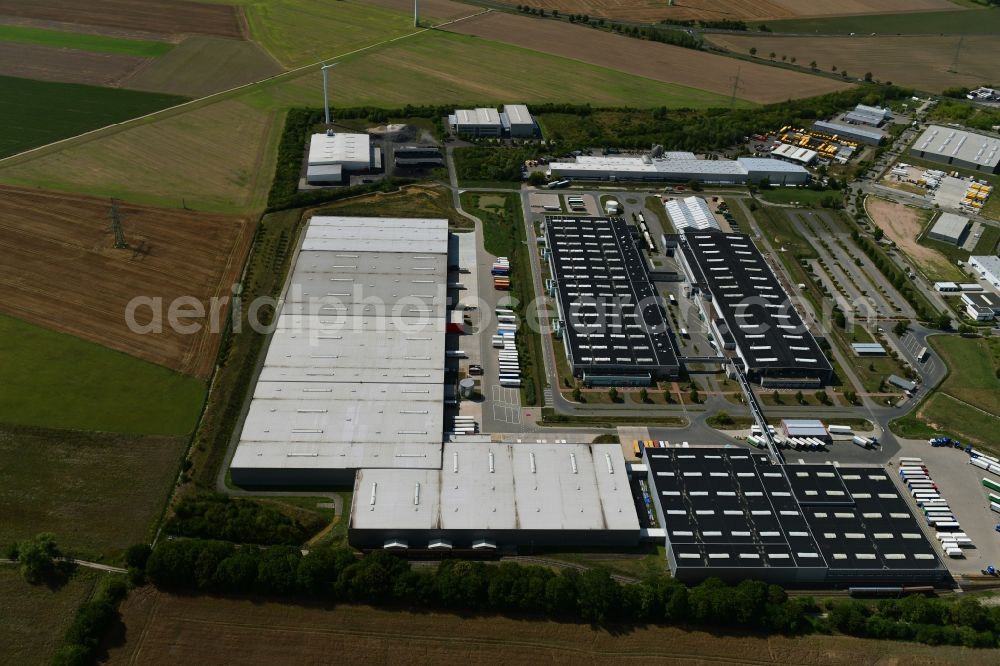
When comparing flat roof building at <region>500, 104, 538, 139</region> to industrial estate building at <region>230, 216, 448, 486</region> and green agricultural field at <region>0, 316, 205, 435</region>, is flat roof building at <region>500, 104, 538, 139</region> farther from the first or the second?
green agricultural field at <region>0, 316, 205, 435</region>

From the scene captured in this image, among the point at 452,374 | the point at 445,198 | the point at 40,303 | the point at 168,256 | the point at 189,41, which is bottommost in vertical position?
the point at 452,374

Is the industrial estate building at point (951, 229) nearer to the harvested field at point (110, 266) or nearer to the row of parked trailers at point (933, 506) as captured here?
the row of parked trailers at point (933, 506)

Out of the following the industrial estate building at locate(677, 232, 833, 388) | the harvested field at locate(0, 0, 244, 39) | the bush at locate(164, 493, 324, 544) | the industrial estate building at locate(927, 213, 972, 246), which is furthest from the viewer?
the harvested field at locate(0, 0, 244, 39)

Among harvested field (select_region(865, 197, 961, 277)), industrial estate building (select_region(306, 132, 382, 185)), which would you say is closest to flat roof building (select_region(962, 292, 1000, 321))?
harvested field (select_region(865, 197, 961, 277))

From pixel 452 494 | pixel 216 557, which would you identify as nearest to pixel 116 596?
pixel 216 557

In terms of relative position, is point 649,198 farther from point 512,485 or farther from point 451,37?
point 451,37
